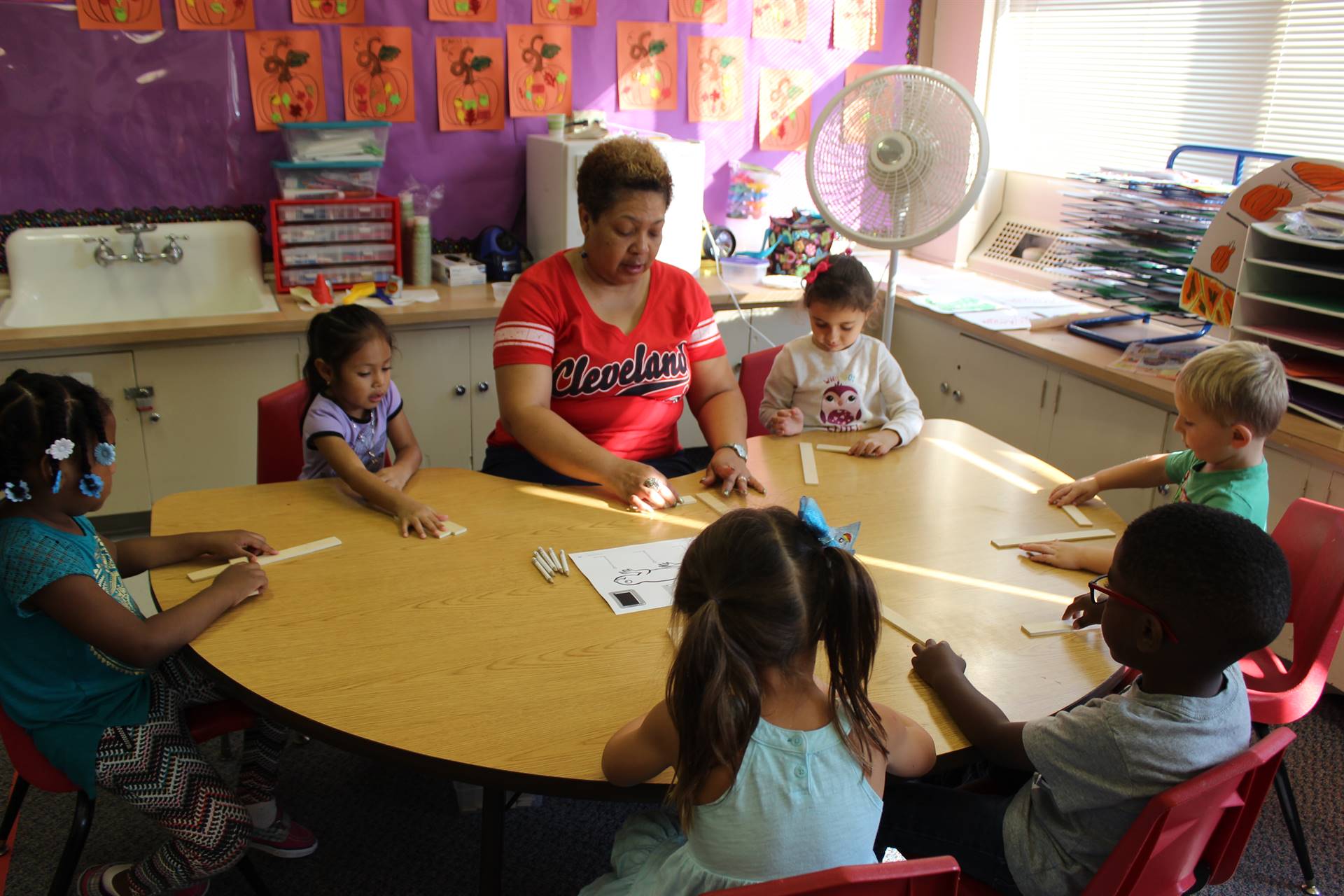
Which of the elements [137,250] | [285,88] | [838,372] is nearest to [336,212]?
[285,88]

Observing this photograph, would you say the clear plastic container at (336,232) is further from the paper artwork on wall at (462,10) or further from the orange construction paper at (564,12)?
the orange construction paper at (564,12)

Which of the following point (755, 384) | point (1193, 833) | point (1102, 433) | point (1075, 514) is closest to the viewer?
point (1193, 833)

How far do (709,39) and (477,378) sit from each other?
160 cm

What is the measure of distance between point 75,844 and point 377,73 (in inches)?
104

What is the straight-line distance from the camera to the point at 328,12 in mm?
3320

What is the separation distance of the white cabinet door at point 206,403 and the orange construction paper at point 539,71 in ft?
4.05

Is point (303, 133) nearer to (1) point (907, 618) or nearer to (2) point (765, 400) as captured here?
(2) point (765, 400)

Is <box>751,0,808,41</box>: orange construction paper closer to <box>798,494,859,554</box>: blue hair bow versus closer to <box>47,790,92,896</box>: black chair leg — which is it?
<box>798,494,859,554</box>: blue hair bow

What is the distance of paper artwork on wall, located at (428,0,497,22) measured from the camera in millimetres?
3441

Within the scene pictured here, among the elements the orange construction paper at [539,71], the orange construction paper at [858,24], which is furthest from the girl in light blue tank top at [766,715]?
the orange construction paper at [858,24]

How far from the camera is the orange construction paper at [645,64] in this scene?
373 centimetres

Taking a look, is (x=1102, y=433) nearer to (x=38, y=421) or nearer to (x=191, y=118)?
(x=38, y=421)

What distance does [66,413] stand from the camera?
149 cm

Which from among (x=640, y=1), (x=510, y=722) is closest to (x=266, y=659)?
(x=510, y=722)
